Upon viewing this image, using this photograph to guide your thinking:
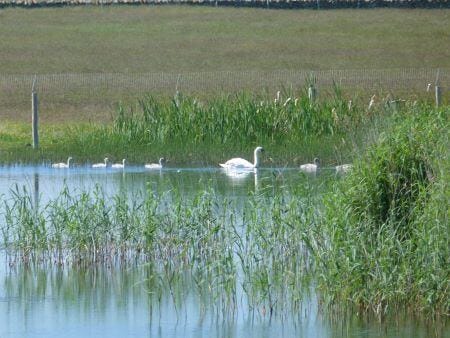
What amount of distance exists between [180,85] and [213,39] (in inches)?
506

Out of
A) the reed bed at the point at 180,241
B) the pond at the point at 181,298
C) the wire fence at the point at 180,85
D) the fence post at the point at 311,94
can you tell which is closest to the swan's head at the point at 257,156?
the fence post at the point at 311,94

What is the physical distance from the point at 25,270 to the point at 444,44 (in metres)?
38.8

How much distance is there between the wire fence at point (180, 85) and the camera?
38.1 metres

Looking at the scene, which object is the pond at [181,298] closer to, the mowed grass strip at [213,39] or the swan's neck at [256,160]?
the swan's neck at [256,160]

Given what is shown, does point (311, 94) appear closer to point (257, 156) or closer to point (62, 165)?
point (257, 156)

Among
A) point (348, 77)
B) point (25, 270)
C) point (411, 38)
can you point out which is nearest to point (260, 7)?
point (411, 38)

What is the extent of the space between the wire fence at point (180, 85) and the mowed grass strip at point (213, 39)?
3.50 meters

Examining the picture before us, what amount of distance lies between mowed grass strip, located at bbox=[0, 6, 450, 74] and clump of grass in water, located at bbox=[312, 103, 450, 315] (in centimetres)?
3367

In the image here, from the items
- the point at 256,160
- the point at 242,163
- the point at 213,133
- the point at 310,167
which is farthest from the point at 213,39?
the point at 310,167

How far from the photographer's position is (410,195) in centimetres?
1297

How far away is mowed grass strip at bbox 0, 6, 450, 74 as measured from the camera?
4791 cm

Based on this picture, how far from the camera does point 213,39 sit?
53719mm

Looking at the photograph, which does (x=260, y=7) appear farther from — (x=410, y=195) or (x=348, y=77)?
(x=410, y=195)

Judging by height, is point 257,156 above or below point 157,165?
above
